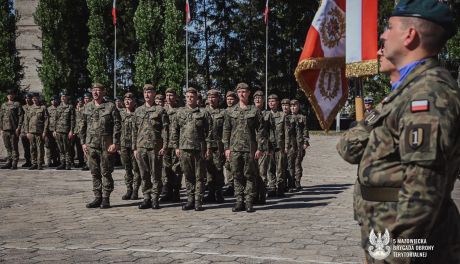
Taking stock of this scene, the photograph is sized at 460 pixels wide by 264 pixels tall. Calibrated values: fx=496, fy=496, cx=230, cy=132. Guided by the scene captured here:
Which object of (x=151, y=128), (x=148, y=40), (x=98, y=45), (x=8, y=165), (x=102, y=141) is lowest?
(x=8, y=165)

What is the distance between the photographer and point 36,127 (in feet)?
51.4

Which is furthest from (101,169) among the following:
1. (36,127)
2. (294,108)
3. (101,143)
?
(36,127)

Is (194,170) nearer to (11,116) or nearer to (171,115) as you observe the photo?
(171,115)

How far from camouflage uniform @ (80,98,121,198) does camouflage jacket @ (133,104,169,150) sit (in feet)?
1.37

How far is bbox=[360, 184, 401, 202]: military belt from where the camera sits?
2.38 metres

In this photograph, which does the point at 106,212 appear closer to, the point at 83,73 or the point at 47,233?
the point at 47,233

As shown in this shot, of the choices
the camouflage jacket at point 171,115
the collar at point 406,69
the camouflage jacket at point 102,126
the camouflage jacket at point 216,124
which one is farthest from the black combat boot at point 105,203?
the collar at point 406,69

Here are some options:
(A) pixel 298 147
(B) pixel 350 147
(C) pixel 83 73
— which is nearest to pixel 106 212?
(A) pixel 298 147

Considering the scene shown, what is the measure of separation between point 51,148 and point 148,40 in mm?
17897

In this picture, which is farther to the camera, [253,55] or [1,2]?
[253,55]

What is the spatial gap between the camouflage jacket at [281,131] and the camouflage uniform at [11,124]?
868 centimetres

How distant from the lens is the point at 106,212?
8625mm

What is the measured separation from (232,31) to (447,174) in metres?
43.9

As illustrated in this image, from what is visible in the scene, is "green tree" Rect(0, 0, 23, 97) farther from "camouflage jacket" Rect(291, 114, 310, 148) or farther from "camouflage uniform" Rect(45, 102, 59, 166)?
"camouflage jacket" Rect(291, 114, 310, 148)
